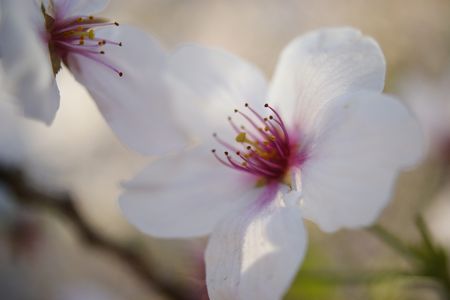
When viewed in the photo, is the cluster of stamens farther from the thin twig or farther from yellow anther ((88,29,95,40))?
the thin twig

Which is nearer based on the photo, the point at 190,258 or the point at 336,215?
the point at 336,215

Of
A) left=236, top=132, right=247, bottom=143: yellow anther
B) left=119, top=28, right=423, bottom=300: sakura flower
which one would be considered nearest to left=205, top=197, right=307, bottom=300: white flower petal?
left=119, top=28, right=423, bottom=300: sakura flower

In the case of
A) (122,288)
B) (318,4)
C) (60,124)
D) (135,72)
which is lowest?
(122,288)

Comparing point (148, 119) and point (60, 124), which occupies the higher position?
point (148, 119)

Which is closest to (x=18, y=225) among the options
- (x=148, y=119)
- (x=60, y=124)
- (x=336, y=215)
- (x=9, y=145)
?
(x=9, y=145)

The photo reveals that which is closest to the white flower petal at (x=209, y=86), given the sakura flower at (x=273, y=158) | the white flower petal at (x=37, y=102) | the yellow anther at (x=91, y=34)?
the sakura flower at (x=273, y=158)

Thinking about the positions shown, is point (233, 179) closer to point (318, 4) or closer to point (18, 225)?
point (18, 225)

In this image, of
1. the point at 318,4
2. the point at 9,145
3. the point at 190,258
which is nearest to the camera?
the point at 190,258
